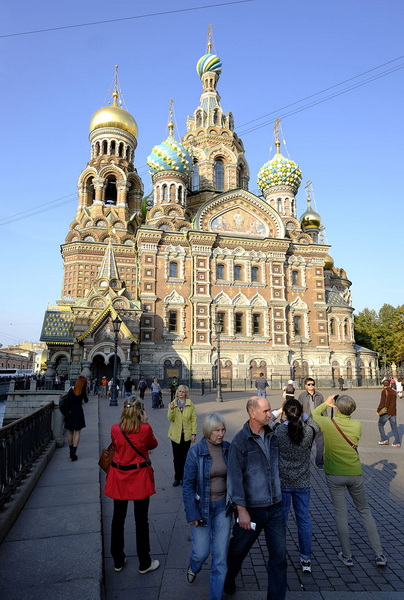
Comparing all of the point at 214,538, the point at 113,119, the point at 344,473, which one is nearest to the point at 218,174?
the point at 113,119

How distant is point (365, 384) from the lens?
36.8 metres

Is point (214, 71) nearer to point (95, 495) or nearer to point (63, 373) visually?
point (63, 373)

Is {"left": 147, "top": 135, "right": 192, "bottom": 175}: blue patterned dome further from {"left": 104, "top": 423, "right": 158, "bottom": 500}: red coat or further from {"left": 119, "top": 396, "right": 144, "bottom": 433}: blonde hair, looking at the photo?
{"left": 104, "top": 423, "right": 158, "bottom": 500}: red coat

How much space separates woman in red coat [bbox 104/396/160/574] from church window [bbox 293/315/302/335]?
33.6 m

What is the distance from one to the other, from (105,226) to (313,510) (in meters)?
38.0

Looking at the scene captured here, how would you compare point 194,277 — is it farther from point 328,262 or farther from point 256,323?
point 328,262

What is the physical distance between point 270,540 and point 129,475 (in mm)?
1427

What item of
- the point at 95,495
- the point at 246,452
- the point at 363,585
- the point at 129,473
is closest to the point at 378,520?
the point at 363,585

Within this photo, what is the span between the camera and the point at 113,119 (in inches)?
1711

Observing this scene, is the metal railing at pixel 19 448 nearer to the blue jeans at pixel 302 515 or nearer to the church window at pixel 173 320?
the blue jeans at pixel 302 515

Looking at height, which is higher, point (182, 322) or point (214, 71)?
point (214, 71)

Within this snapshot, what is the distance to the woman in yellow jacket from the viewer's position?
6.74m

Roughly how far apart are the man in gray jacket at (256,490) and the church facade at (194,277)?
25895 mm

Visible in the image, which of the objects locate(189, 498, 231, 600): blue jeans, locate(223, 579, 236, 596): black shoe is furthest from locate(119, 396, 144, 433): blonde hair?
locate(223, 579, 236, 596): black shoe
